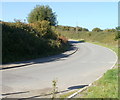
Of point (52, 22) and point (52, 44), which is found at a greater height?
point (52, 22)

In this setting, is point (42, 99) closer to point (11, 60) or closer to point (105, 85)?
point (105, 85)

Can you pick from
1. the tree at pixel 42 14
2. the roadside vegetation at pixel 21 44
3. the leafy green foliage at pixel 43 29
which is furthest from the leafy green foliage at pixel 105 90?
the tree at pixel 42 14

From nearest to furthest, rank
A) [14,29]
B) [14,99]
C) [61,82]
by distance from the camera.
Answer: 1. [14,99]
2. [61,82]
3. [14,29]

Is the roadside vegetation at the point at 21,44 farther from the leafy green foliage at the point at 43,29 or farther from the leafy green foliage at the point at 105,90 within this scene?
the leafy green foliage at the point at 105,90

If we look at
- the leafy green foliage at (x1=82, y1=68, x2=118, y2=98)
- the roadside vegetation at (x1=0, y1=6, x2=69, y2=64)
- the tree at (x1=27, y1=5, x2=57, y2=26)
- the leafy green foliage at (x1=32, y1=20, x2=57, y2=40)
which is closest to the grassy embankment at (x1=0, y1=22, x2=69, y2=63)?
the roadside vegetation at (x1=0, y1=6, x2=69, y2=64)

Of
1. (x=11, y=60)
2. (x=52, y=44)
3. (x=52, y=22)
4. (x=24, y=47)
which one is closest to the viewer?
(x=11, y=60)

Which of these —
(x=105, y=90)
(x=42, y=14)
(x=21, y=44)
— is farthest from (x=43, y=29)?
(x=105, y=90)

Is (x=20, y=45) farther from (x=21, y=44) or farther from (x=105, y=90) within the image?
(x=105, y=90)

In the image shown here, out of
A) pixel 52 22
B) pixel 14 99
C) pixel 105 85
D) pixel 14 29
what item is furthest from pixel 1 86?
pixel 52 22

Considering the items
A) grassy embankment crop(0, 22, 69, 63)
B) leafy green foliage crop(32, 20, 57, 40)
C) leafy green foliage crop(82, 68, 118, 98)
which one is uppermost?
leafy green foliage crop(32, 20, 57, 40)

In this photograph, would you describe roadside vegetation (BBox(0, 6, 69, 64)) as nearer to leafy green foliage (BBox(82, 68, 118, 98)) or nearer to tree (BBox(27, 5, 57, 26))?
leafy green foliage (BBox(82, 68, 118, 98))

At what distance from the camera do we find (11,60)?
17.8m

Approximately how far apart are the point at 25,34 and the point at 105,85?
16204 mm

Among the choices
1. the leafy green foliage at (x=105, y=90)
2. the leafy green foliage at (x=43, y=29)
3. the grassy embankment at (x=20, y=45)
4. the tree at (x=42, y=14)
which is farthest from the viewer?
the tree at (x=42, y=14)
